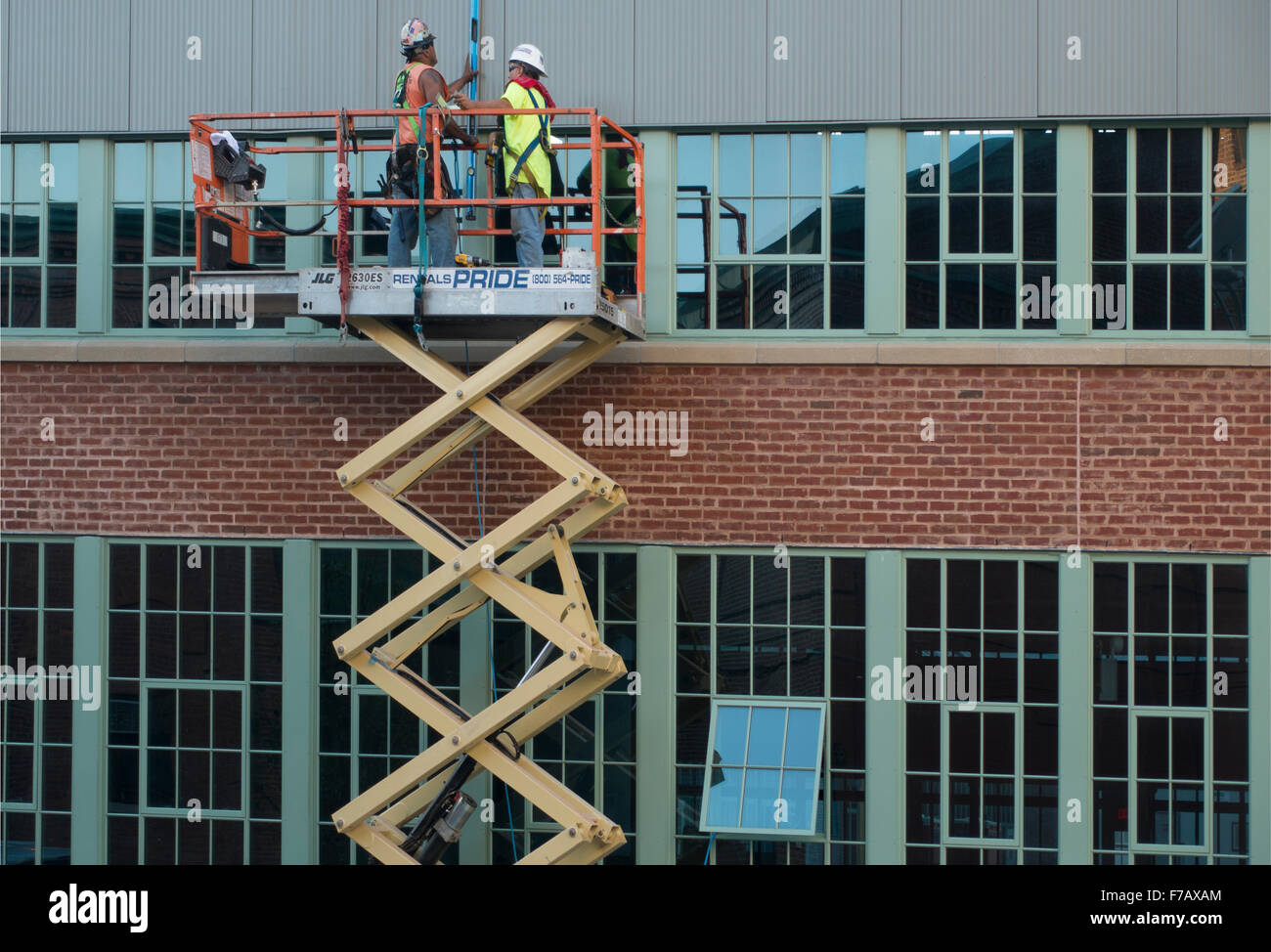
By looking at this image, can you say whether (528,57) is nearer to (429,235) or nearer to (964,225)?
(429,235)

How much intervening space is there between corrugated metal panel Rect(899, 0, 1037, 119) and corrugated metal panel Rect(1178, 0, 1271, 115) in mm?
1072

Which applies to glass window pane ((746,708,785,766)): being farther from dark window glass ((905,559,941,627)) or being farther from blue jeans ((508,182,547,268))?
blue jeans ((508,182,547,268))

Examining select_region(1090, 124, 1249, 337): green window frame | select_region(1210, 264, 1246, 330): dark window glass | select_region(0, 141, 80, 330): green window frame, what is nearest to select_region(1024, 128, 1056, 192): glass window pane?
select_region(1090, 124, 1249, 337): green window frame

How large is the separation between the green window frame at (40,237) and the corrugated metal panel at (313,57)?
1689mm

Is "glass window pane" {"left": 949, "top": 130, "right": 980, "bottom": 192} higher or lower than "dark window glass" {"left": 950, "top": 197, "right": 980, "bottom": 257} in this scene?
Answer: higher

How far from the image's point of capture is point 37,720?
394 inches

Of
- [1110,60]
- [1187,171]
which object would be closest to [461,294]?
[1110,60]

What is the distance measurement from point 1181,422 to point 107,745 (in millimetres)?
8299

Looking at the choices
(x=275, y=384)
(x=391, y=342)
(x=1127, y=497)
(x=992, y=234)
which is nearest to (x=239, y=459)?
(x=275, y=384)

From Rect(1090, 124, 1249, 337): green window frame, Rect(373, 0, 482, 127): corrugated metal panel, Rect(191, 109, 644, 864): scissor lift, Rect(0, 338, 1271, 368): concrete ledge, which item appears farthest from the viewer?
Rect(373, 0, 482, 127): corrugated metal panel
